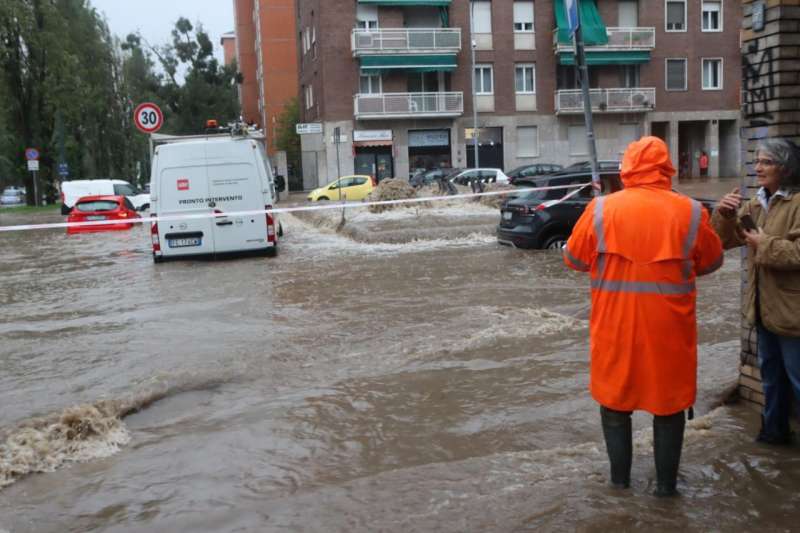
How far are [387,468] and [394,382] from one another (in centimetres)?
186

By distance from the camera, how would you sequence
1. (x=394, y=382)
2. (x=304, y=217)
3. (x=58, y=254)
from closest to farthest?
(x=394, y=382) → (x=58, y=254) → (x=304, y=217)

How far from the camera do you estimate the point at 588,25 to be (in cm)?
4347

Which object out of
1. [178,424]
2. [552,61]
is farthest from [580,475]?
[552,61]

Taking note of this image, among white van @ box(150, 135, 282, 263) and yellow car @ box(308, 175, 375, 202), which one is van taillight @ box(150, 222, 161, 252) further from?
yellow car @ box(308, 175, 375, 202)

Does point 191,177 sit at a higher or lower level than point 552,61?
lower

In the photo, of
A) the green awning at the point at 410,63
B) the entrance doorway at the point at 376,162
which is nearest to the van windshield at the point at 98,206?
the green awning at the point at 410,63

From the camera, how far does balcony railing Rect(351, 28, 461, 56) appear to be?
41.9m

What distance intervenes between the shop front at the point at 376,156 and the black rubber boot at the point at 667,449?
40.2m

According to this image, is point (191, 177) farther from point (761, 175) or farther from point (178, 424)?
point (761, 175)

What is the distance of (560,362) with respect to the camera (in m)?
7.09

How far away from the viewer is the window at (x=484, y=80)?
44409 millimetres

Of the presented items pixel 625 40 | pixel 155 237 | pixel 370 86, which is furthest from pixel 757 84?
pixel 625 40

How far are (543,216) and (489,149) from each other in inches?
1220

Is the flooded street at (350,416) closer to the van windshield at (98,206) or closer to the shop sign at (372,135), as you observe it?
the van windshield at (98,206)
